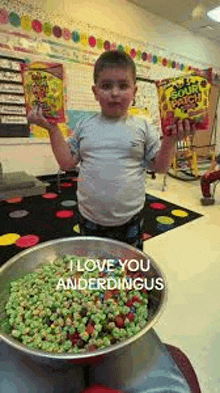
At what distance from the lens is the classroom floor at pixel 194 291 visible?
3.25ft

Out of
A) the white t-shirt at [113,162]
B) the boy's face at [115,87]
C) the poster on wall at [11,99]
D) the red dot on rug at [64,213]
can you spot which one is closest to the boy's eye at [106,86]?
the boy's face at [115,87]

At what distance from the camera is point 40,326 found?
1.50ft

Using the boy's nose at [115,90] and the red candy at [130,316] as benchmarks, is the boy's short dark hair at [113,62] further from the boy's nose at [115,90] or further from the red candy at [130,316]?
the red candy at [130,316]

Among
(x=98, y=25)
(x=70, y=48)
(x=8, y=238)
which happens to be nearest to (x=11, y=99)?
(x=70, y=48)

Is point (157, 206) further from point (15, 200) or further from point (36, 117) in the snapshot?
point (36, 117)

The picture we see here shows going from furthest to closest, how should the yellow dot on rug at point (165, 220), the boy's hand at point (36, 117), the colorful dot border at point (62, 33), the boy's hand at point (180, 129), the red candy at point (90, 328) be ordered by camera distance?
the colorful dot border at point (62, 33) → the yellow dot on rug at point (165, 220) → the boy's hand at point (36, 117) → the boy's hand at point (180, 129) → the red candy at point (90, 328)

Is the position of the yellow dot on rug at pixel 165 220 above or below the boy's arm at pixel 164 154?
below

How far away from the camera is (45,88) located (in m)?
0.73

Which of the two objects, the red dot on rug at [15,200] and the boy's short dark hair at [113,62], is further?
the red dot on rug at [15,200]

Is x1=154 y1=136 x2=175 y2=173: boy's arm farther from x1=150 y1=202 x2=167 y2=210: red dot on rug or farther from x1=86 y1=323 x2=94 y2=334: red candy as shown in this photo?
x1=150 y1=202 x2=167 y2=210: red dot on rug

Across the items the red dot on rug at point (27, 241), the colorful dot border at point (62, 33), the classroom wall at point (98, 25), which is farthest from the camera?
the classroom wall at point (98, 25)

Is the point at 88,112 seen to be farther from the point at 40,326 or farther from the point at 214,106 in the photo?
the point at 40,326

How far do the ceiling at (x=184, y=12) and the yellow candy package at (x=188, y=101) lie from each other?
3.27 metres

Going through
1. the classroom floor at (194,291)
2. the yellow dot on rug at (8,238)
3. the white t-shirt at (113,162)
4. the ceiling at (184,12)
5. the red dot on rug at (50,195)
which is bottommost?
the classroom floor at (194,291)
